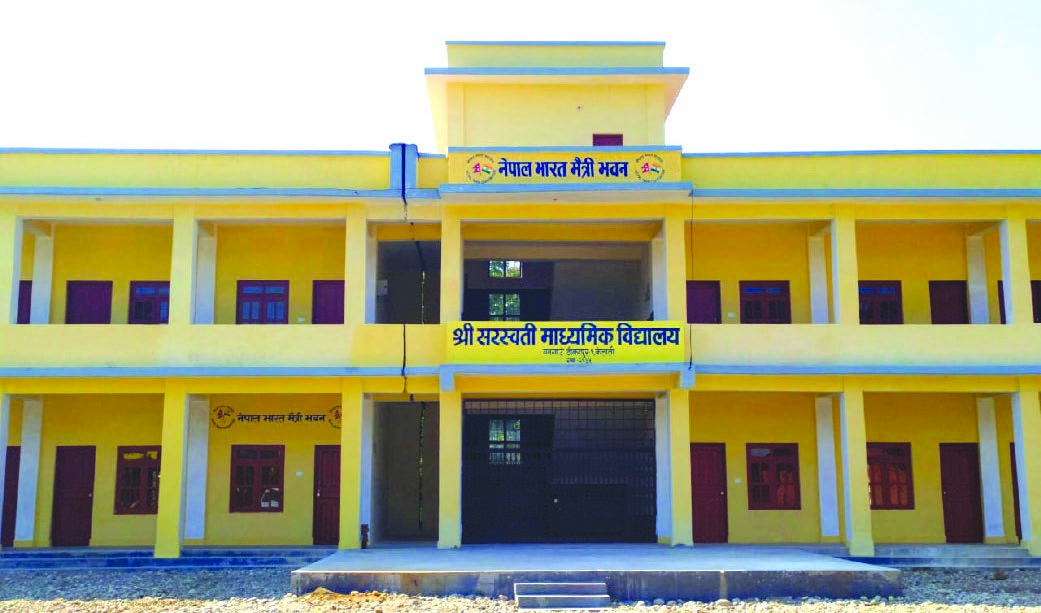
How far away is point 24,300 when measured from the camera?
63.1 feet

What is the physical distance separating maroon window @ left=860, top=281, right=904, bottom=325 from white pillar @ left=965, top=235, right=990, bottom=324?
1.30 meters

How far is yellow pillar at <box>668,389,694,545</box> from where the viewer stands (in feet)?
56.0

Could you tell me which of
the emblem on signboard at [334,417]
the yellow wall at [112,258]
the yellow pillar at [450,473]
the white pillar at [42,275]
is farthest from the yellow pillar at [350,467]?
the white pillar at [42,275]

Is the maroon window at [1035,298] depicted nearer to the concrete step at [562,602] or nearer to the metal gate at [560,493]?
the metal gate at [560,493]

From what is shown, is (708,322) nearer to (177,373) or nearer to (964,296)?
(964,296)

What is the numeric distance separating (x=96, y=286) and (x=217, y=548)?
5.59 meters

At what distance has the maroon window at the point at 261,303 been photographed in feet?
63.2

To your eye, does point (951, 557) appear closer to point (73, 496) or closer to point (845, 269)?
point (845, 269)

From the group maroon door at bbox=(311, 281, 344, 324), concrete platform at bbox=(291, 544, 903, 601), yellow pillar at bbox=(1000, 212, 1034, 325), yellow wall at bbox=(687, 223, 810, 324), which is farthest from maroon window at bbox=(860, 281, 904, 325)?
maroon door at bbox=(311, 281, 344, 324)

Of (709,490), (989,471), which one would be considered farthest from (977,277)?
(709,490)

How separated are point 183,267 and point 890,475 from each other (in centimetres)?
1359

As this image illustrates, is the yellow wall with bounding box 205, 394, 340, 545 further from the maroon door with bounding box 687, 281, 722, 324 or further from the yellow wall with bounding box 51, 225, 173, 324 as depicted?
the maroon door with bounding box 687, 281, 722, 324

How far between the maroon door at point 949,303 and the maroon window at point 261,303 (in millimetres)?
12437

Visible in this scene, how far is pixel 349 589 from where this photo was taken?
1366 cm
